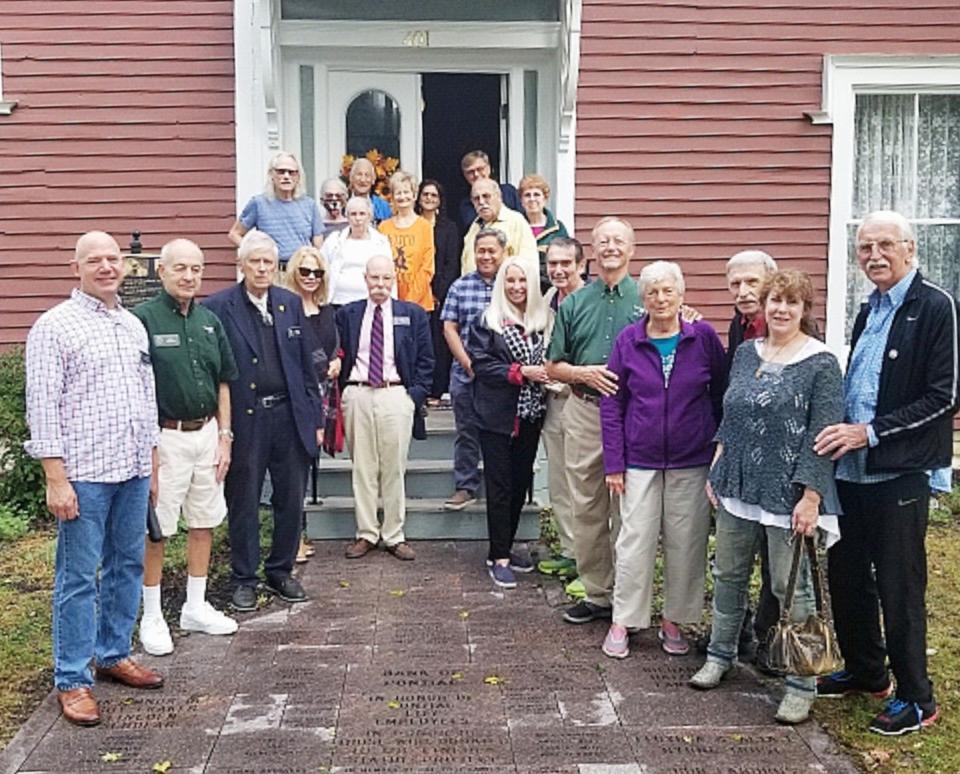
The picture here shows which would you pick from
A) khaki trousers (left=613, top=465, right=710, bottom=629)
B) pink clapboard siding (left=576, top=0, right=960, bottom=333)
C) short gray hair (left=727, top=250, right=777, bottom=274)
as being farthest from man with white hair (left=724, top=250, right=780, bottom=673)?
pink clapboard siding (left=576, top=0, right=960, bottom=333)

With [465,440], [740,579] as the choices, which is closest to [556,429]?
[465,440]

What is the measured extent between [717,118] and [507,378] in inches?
147

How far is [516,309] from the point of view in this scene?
20.0ft

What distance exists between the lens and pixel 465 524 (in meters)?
7.15

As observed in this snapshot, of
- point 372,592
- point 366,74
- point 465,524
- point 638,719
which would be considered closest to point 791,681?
point 638,719

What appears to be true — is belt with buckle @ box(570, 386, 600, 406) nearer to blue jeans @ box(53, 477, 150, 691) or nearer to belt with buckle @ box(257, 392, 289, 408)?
belt with buckle @ box(257, 392, 289, 408)

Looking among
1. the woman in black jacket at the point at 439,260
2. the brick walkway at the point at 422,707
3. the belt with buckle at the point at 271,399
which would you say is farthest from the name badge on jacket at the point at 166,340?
the woman in black jacket at the point at 439,260

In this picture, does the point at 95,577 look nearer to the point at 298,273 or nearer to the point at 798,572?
the point at 298,273

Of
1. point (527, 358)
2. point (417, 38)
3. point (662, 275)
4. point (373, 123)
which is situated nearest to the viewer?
point (662, 275)

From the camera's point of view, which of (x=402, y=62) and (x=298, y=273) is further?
(x=402, y=62)

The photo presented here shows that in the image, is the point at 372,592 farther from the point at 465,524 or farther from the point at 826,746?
the point at 826,746

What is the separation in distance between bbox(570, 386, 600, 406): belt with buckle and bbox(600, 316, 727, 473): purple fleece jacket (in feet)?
1.40

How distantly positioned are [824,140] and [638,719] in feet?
18.3

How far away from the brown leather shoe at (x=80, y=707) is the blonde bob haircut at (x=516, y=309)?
2.56 meters
